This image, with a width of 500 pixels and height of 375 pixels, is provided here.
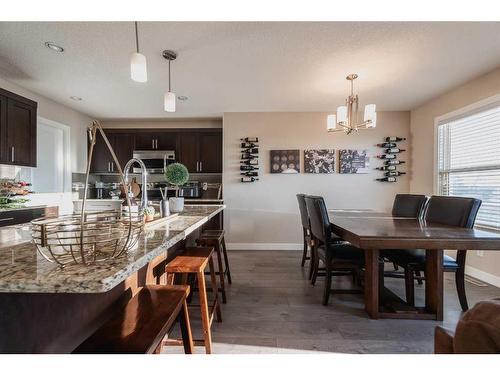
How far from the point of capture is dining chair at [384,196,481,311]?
2014 millimetres

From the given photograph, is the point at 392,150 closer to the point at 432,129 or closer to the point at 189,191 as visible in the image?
the point at 432,129

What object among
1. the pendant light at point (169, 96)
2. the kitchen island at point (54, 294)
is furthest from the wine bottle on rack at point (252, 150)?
the kitchen island at point (54, 294)

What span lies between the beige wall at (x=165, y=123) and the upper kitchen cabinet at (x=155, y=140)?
7.8 inches

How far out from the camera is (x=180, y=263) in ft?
4.96

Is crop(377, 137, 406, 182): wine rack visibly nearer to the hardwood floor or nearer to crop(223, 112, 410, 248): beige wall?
crop(223, 112, 410, 248): beige wall

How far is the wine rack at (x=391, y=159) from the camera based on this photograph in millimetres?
4039

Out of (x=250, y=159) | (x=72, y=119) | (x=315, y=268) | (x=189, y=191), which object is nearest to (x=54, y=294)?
(x=315, y=268)

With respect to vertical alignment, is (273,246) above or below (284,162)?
below

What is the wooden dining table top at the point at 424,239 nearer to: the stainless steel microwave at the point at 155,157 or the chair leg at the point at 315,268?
the chair leg at the point at 315,268

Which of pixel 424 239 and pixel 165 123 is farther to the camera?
pixel 165 123

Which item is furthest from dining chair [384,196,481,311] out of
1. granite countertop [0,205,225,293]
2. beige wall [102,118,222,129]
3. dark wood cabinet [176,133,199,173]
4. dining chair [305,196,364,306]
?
beige wall [102,118,222,129]

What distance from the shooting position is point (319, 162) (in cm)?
413

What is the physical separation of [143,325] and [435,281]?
213 cm

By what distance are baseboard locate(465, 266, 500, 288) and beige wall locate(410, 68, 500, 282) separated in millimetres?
19
